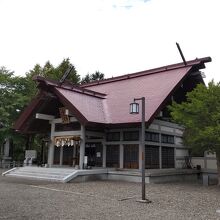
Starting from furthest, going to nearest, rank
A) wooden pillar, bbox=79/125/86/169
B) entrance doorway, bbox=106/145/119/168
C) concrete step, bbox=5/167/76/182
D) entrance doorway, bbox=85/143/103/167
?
entrance doorway, bbox=85/143/103/167, entrance doorway, bbox=106/145/119/168, wooden pillar, bbox=79/125/86/169, concrete step, bbox=5/167/76/182

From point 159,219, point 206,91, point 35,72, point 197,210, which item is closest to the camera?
point 159,219

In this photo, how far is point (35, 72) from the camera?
3294cm

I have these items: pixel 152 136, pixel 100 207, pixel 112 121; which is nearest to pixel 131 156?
Result: pixel 152 136

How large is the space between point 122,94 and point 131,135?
395cm

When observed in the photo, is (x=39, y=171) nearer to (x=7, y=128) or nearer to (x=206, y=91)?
(x=7, y=128)

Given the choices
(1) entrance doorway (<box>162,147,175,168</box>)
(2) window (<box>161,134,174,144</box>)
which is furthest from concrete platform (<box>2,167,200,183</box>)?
(2) window (<box>161,134,174,144</box>)

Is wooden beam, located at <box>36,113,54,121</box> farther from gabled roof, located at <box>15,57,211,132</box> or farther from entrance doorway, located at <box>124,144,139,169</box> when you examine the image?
entrance doorway, located at <box>124,144,139,169</box>

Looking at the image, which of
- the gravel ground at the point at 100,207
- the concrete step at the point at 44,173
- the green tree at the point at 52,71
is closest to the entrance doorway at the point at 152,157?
the concrete step at the point at 44,173

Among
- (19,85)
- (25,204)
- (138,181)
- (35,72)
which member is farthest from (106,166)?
(35,72)

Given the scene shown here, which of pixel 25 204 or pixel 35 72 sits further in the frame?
pixel 35 72

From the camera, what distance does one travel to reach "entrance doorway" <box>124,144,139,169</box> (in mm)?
17531

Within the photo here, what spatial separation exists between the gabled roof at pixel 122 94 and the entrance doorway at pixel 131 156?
199 cm

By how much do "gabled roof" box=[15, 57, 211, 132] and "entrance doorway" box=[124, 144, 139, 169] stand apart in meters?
1.99

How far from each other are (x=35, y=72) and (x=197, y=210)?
91.2 feet
